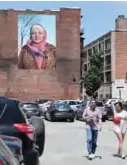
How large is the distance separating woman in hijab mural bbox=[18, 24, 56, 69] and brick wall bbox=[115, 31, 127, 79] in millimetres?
22550

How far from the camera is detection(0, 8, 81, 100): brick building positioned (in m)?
81.2

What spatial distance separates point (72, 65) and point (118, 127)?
2601 inches

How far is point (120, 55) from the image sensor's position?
10100cm

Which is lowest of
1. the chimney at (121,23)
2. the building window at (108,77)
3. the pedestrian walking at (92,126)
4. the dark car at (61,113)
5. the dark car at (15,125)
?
the dark car at (61,113)

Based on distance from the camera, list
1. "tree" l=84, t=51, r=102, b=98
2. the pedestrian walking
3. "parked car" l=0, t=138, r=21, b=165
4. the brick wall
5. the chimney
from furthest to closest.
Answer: the chimney → the brick wall → "tree" l=84, t=51, r=102, b=98 → the pedestrian walking → "parked car" l=0, t=138, r=21, b=165

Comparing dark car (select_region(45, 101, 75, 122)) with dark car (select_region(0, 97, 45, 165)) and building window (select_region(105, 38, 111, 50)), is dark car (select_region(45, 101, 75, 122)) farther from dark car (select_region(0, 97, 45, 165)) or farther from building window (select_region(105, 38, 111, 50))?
building window (select_region(105, 38, 111, 50))

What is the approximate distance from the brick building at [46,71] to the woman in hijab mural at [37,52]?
84 centimetres

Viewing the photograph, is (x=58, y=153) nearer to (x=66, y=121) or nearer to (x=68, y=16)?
(x=66, y=121)

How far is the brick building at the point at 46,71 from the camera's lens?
8125 centimetres

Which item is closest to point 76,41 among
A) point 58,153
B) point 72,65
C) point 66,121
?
point 72,65

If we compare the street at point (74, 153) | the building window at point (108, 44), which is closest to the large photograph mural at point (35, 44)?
the building window at point (108, 44)

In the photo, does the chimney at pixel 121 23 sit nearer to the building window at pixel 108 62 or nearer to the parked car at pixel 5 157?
the building window at pixel 108 62

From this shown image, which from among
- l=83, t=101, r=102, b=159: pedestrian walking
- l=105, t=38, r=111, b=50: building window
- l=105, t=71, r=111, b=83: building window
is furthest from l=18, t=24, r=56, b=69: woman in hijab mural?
l=83, t=101, r=102, b=159: pedestrian walking

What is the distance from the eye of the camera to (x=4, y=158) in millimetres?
4547
